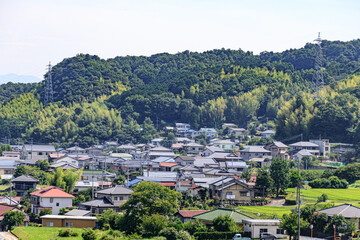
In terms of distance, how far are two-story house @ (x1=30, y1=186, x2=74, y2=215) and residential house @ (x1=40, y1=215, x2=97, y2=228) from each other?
158 inches

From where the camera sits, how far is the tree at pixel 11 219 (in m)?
25.8

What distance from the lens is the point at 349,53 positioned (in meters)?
103

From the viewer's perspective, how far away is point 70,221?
25609mm

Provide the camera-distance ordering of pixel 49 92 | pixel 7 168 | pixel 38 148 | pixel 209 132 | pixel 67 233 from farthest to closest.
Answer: pixel 49 92 → pixel 209 132 → pixel 38 148 → pixel 7 168 → pixel 67 233

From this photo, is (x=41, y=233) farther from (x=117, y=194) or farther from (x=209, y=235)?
(x=209, y=235)

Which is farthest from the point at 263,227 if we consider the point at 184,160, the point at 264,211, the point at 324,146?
the point at 324,146

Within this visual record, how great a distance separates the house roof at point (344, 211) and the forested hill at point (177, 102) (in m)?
29.2


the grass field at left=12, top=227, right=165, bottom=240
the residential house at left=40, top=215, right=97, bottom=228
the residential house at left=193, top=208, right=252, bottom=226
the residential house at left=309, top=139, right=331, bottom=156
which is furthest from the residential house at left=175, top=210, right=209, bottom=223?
the residential house at left=309, top=139, right=331, bottom=156

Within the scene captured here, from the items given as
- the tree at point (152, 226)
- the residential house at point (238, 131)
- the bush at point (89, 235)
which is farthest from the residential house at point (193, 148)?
the bush at point (89, 235)

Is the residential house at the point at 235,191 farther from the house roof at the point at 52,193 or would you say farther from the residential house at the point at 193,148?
the residential house at the point at 193,148

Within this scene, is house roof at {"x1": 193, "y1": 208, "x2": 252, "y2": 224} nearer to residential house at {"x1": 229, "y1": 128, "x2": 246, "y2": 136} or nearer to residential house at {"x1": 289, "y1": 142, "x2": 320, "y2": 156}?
residential house at {"x1": 289, "y1": 142, "x2": 320, "y2": 156}

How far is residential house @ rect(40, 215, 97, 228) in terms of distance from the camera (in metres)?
25.5

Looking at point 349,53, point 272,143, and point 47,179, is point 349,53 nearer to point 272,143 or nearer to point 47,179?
point 272,143

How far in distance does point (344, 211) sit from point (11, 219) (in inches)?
560
